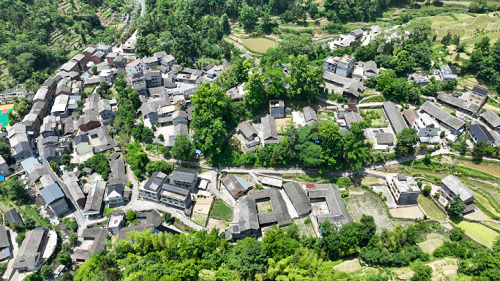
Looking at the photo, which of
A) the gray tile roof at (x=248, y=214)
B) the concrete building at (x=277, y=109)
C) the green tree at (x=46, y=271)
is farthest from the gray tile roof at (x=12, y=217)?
the concrete building at (x=277, y=109)

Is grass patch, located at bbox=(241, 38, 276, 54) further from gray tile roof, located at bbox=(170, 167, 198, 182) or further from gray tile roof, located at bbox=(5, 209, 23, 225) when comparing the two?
gray tile roof, located at bbox=(5, 209, 23, 225)

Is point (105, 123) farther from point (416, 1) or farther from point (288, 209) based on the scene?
point (416, 1)

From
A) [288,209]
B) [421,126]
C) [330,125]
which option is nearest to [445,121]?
[421,126]

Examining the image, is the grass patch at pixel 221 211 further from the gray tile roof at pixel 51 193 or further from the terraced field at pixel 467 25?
the terraced field at pixel 467 25

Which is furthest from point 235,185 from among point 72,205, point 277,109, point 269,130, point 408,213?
point 72,205

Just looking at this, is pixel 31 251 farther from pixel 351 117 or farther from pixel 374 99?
pixel 374 99

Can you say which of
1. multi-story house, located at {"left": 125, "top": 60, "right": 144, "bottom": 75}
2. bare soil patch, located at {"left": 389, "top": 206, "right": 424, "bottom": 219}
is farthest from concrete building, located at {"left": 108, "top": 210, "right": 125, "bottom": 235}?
bare soil patch, located at {"left": 389, "top": 206, "right": 424, "bottom": 219}
